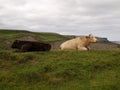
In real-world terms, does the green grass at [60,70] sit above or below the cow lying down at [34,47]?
below

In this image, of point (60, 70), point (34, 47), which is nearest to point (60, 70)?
point (60, 70)

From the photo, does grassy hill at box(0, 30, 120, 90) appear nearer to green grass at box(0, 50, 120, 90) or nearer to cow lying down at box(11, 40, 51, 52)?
green grass at box(0, 50, 120, 90)

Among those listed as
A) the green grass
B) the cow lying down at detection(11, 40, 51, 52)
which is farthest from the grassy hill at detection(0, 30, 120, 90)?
the cow lying down at detection(11, 40, 51, 52)

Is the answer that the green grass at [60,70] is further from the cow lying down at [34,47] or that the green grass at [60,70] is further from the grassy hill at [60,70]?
the cow lying down at [34,47]

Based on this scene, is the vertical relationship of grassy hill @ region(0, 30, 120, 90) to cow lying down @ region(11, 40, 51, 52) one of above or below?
below

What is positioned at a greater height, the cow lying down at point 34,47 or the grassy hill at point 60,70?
the cow lying down at point 34,47

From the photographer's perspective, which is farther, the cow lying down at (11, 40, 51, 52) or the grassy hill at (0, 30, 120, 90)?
the cow lying down at (11, 40, 51, 52)

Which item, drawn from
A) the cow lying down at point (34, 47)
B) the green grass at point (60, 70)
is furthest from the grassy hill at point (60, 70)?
the cow lying down at point (34, 47)

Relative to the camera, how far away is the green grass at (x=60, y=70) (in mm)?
15492

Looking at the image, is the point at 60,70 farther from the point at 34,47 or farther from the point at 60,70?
the point at 34,47

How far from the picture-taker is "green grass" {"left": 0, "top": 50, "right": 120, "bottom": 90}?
15.5 m

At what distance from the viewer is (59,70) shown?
16.9 metres

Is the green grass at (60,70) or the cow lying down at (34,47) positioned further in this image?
the cow lying down at (34,47)

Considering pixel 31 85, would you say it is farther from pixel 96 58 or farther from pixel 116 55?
pixel 116 55
